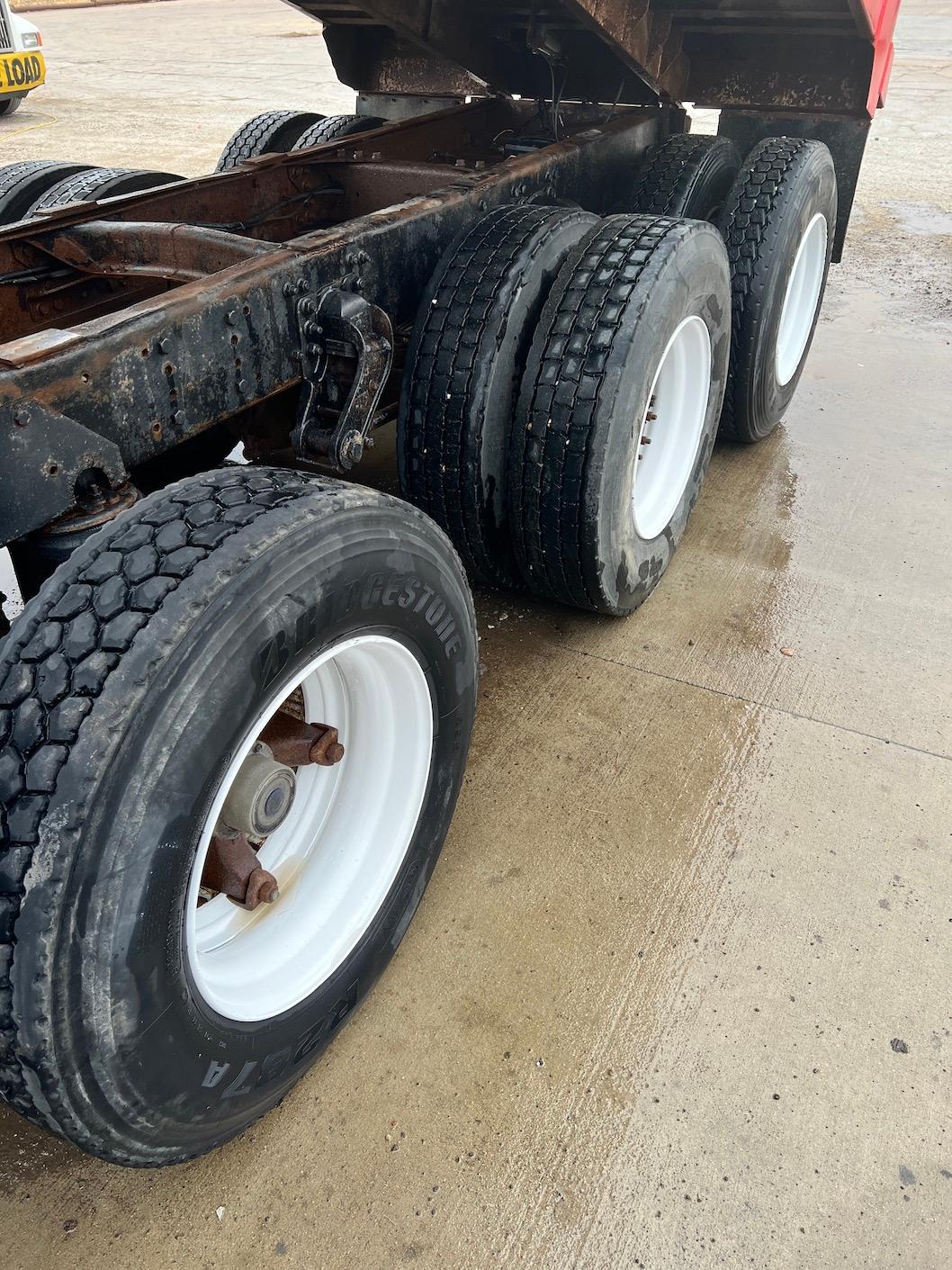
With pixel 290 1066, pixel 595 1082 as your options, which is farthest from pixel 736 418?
pixel 290 1066

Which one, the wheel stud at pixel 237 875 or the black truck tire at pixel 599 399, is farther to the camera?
the black truck tire at pixel 599 399

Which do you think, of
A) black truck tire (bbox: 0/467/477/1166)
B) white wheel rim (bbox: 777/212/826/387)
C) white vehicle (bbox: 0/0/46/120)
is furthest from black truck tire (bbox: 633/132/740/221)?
white vehicle (bbox: 0/0/46/120)

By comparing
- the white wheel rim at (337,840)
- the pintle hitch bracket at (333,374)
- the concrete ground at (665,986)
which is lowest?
the concrete ground at (665,986)

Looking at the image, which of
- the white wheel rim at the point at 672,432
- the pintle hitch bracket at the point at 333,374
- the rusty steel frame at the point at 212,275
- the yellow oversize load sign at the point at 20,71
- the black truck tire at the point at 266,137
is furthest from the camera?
the yellow oversize load sign at the point at 20,71

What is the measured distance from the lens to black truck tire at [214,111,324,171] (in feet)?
16.8

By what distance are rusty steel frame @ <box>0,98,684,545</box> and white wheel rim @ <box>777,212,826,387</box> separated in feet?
2.81

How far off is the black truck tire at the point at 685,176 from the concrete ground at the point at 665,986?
127cm

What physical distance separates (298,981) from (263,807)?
0.34 meters

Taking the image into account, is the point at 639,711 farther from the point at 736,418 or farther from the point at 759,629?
the point at 736,418

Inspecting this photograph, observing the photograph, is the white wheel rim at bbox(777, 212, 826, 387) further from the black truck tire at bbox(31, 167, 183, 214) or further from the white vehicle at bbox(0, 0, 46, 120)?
the white vehicle at bbox(0, 0, 46, 120)

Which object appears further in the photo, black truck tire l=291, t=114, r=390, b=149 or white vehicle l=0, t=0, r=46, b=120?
white vehicle l=0, t=0, r=46, b=120

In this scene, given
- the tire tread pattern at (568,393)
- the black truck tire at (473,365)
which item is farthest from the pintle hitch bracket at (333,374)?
the tire tread pattern at (568,393)

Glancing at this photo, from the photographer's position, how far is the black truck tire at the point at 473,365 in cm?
264

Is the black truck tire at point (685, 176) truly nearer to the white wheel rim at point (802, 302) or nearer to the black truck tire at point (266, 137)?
the white wheel rim at point (802, 302)
